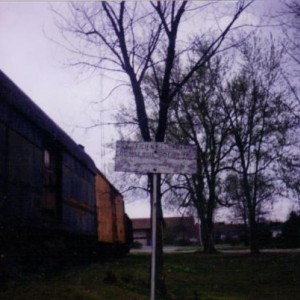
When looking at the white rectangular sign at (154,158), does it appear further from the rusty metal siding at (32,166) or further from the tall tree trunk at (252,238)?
the tall tree trunk at (252,238)

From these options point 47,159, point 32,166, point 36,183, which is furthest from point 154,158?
point 47,159

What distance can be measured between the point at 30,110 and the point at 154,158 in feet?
13.2

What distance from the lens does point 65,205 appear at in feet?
44.5

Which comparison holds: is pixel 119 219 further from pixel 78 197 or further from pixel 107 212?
pixel 78 197

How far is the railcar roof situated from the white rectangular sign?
2.69 meters

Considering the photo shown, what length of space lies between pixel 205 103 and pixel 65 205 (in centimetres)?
1979

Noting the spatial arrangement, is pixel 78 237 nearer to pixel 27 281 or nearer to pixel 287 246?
pixel 27 281

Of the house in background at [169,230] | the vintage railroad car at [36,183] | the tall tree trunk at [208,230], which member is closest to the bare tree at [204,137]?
the tall tree trunk at [208,230]

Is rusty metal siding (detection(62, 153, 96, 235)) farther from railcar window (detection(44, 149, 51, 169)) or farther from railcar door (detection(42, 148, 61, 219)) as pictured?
railcar window (detection(44, 149, 51, 169))

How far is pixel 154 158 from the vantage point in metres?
7.71

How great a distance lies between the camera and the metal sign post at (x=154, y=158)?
7555mm

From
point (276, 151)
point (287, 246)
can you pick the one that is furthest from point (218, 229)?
point (276, 151)

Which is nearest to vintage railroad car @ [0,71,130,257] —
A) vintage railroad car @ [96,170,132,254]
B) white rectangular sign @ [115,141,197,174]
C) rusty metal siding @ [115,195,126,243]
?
white rectangular sign @ [115,141,197,174]

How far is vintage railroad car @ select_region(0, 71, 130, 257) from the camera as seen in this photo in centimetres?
905
